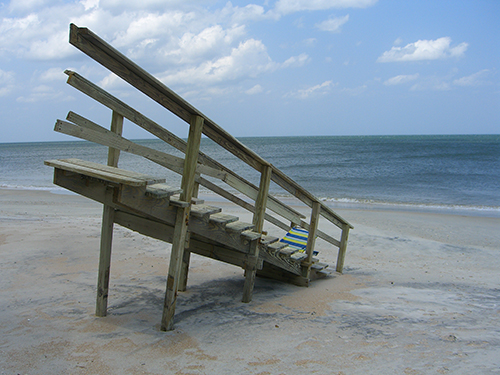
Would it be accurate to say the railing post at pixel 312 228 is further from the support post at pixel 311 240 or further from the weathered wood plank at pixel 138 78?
the weathered wood plank at pixel 138 78

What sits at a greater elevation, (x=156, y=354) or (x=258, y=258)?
(x=258, y=258)

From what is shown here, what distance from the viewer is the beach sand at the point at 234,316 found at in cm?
307

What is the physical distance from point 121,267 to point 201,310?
2326mm

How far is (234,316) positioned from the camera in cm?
420

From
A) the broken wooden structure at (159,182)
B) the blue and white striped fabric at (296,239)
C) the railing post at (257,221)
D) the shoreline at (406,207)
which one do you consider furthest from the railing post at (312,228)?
the shoreline at (406,207)

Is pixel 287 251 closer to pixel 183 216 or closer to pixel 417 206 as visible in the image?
pixel 183 216

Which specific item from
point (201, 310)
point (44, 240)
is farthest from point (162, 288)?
point (44, 240)

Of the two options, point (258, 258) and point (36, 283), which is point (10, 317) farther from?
point (258, 258)

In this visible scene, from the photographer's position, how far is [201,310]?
4418mm

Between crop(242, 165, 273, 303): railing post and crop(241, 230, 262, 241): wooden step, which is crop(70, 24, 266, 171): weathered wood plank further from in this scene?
crop(241, 230, 262, 241): wooden step

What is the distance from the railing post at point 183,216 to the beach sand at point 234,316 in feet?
0.79

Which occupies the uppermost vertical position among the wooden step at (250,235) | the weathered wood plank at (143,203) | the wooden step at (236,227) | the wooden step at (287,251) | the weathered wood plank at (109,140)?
the weathered wood plank at (109,140)

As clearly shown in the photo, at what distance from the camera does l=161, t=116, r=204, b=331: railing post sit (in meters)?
3.59

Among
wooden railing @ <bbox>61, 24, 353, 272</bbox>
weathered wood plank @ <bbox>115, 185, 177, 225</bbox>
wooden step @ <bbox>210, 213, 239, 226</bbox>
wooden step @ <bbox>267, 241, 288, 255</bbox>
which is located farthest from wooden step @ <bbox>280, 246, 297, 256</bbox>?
weathered wood plank @ <bbox>115, 185, 177, 225</bbox>
